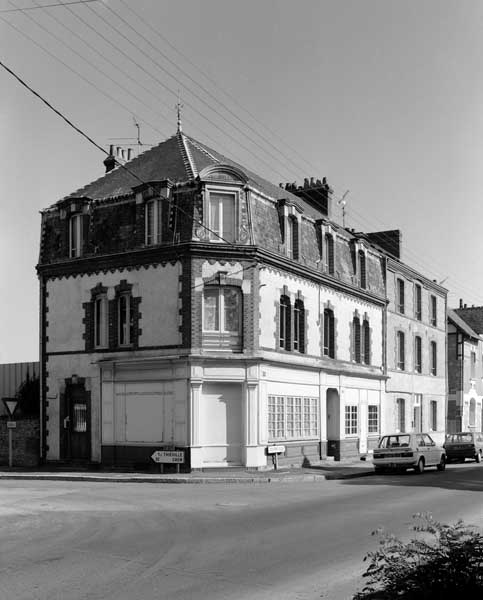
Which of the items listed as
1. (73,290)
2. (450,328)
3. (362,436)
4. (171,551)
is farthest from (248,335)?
(450,328)

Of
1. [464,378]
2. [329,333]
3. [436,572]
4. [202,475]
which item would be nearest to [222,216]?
[202,475]

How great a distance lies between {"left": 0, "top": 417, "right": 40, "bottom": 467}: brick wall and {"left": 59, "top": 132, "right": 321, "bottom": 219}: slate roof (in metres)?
9.05

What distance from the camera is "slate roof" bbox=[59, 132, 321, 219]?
96.9ft

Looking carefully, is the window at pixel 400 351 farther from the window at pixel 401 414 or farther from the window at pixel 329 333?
the window at pixel 329 333

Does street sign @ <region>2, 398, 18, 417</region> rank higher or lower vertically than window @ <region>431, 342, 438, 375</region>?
lower

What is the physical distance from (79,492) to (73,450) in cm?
900

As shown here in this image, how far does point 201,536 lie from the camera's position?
13.0m

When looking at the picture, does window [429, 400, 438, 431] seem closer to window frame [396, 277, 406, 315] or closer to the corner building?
window frame [396, 277, 406, 315]

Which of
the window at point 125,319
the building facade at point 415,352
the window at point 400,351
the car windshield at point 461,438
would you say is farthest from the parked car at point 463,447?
the window at point 125,319

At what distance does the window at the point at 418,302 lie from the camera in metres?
45.2

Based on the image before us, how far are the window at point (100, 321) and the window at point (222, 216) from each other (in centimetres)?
512

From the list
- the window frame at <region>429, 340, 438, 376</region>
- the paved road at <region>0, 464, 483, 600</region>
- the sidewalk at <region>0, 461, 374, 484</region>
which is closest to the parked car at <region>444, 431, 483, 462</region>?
the sidewalk at <region>0, 461, 374, 484</region>

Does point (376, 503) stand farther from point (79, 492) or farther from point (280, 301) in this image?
point (280, 301)

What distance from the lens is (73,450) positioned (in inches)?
1187
